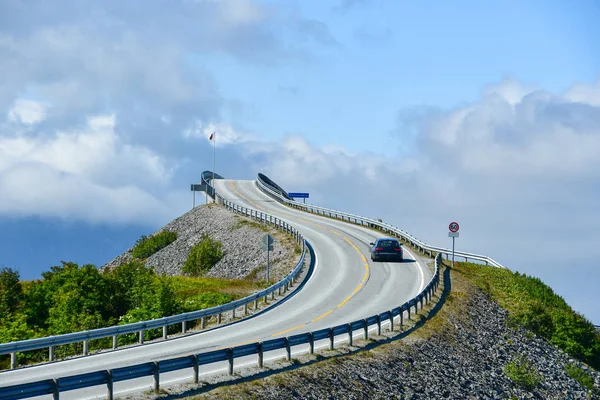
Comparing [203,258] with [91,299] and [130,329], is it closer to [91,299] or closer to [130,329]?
[91,299]

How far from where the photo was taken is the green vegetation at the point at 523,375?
29.9 m

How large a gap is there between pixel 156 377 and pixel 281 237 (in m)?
40.9

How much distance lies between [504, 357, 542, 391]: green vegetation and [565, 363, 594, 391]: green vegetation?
3.65m

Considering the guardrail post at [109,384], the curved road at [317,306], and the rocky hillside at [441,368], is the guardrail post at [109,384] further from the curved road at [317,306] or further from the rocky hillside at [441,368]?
the rocky hillside at [441,368]

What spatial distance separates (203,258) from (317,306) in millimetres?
27999

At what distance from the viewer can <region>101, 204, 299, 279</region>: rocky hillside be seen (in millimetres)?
53594

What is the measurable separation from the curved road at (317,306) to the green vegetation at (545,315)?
13.7 feet

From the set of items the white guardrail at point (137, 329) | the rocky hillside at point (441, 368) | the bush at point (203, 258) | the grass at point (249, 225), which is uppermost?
the grass at point (249, 225)

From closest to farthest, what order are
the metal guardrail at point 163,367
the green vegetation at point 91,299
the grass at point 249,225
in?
the metal guardrail at point 163,367 < the green vegetation at point 91,299 < the grass at point 249,225

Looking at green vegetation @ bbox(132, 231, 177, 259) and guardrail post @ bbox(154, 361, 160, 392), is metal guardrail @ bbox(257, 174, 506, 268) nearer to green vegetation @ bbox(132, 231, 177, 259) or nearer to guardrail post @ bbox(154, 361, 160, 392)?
green vegetation @ bbox(132, 231, 177, 259)

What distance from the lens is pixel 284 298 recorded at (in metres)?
37.2

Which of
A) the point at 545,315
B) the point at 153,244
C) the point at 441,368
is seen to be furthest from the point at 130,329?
the point at 153,244

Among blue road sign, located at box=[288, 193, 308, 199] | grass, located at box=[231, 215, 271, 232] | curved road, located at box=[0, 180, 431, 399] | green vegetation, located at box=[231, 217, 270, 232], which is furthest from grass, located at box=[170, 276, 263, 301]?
blue road sign, located at box=[288, 193, 308, 199]

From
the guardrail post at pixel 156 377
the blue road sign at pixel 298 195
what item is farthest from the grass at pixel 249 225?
the guardrail post at pixel 156 377
